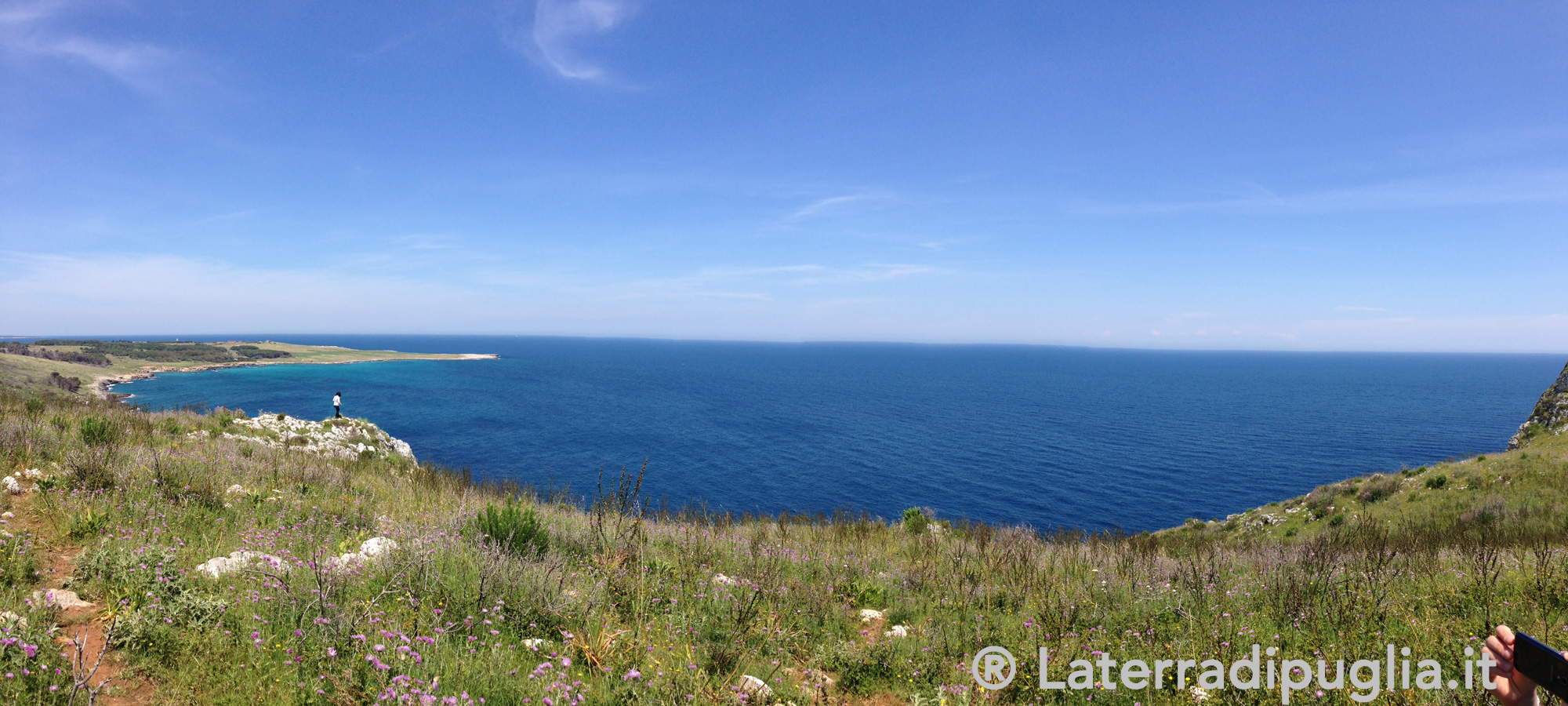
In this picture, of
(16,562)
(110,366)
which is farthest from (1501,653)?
(110,366)

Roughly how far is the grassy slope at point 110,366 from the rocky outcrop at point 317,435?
18.8 m

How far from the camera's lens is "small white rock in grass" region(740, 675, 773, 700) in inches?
172

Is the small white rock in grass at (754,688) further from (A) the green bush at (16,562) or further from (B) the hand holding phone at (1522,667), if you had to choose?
(A) the green bush at (16,562)

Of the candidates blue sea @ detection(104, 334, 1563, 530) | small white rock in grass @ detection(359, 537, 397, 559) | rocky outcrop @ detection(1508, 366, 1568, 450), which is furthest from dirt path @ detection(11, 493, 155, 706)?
rocky outcrop @ detection(1508, 366, 1568, 450)

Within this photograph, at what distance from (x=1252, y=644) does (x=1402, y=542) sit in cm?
965

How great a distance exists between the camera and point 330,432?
2242 cm

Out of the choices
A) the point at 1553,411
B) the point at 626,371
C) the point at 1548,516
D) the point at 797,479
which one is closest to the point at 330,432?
the point at 797,479

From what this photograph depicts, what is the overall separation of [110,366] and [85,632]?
6072 inches

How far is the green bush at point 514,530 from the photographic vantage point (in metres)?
6.81

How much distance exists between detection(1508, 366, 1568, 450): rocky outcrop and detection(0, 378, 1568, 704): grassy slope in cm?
2831

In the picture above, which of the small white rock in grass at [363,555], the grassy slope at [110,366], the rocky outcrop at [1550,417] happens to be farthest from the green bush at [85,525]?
the rocky outcrop at [1550,417]

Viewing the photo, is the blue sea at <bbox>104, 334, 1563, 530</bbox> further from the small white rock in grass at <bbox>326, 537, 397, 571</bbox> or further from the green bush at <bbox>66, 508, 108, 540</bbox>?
the green bush at <bbox>66, 508, 108, 540</bbox>

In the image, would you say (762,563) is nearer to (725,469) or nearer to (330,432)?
(330,432)

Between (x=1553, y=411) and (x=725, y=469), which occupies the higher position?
(x=1553, y=411)
